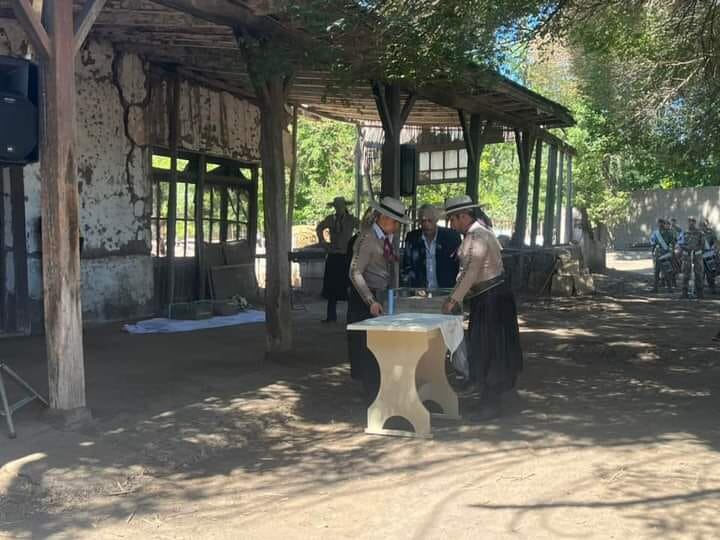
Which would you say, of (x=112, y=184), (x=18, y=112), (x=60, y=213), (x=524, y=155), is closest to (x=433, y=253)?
(x=60, y=213)

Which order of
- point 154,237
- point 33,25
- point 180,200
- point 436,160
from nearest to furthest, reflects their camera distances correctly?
1. point 33,25
2. point 154,237
3. point 180,200
4. point 436,160

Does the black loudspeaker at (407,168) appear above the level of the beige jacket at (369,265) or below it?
above

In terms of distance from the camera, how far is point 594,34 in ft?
29.7

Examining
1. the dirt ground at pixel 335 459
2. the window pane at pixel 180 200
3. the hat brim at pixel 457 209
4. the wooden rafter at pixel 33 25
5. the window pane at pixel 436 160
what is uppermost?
the window pane at pixel 436 160

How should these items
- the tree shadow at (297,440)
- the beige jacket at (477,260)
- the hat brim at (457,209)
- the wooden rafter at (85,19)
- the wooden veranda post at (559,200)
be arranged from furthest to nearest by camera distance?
the wooden veranda post at (559,200)
the hat brim at (457,209)
the beige jacket at (477,260)
the wooden rafter at (85,19)
the tree shadow at (297,440)

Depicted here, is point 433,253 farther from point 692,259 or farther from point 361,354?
point 692,259

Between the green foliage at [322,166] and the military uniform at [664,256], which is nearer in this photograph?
the military uniform at [664,256]

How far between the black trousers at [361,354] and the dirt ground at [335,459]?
0.26 m

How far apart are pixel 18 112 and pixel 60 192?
583 mm

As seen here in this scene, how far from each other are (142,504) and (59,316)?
5.12 ft

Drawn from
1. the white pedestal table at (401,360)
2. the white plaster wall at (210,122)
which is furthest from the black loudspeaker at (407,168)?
the white pedestal table at (401,360)

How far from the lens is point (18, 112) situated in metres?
4.93

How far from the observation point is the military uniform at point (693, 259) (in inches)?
595

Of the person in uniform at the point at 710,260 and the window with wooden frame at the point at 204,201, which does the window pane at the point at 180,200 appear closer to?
the window with wooden frame at the point at 204,201
